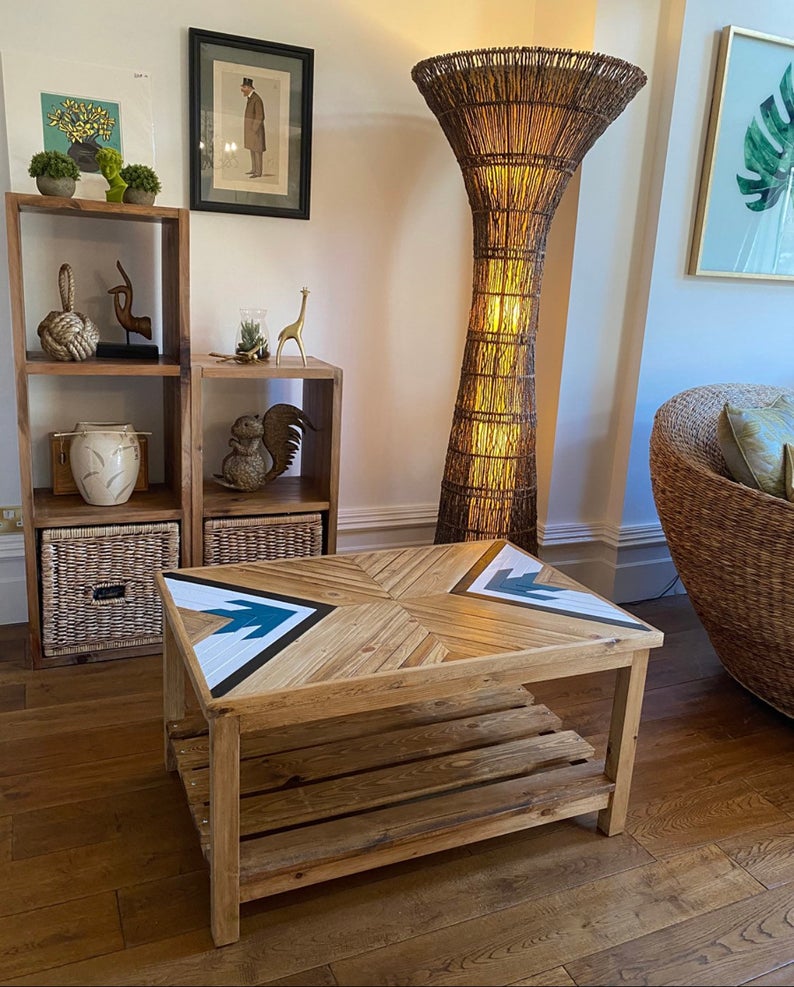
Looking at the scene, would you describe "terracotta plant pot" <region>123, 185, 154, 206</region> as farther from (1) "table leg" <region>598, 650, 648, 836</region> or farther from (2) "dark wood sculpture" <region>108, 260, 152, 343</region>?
(1) "table leg" <region>598, 650, 648, 836</region>

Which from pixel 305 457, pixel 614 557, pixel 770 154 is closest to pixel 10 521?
pixel 305 457

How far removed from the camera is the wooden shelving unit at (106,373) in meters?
2.00

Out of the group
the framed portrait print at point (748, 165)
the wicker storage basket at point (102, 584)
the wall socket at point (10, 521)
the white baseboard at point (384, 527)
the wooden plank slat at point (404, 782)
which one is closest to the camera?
the wooden plank slat at point (404, 782)

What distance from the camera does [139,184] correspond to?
204cm

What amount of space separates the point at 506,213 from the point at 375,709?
1503 millimetres

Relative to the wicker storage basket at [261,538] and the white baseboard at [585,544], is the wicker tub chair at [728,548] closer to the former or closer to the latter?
the white baseboard at [585,544]

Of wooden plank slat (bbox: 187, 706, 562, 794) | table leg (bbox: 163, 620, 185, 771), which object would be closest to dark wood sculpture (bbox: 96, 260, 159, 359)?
table leg (bbox: 163, 620, 185, 771)

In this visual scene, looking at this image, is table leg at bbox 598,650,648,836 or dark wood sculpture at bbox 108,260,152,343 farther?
dark wood sculpture at bbox 108,260,152,343

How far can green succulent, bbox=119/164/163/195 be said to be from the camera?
6.68ft

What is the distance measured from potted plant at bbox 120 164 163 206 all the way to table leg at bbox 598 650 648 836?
162 cm

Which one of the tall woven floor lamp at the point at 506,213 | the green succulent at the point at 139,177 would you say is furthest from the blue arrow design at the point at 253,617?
the green succulent at the point at 139,177

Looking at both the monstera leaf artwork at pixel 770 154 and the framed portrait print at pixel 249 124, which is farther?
the monstera leaf artwork at pixel 770 154

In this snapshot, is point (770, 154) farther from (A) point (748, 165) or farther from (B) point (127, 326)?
(B) point (127, 326)

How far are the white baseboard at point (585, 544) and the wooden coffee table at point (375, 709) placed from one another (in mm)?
909
